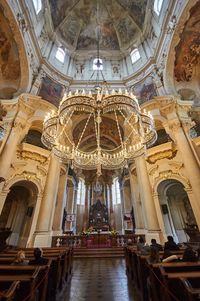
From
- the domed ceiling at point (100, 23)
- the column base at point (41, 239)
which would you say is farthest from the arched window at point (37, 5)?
the column base at point (41, 239)

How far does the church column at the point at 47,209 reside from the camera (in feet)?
26.0

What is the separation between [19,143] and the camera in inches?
361

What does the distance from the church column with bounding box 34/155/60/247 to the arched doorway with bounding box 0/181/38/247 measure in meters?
1.78

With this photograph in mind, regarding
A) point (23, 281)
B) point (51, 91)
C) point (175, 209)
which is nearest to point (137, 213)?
point (175, 209)

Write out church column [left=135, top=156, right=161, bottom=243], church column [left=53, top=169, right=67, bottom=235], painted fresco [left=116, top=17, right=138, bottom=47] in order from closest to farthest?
church column [left=135, top=156, right=161, bottom=243] < church column [left=53, top=169, right=67, bottom=235] < painted fresco [left=116, top=17, right=138, bottom=47]

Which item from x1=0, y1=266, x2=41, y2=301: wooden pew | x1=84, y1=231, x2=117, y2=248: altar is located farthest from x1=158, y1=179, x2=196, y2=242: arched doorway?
x1=0, y1=266, x2=41, y2=301: wooden pew

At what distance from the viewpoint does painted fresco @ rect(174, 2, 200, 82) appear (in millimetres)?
9555

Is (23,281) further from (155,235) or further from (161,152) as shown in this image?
(161,152)

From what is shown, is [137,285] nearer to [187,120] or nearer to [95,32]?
[187,120]

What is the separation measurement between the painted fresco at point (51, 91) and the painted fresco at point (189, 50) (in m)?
9.03

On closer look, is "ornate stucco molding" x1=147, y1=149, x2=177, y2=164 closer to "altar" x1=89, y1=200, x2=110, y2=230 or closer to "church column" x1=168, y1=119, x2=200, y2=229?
"church column" x1=168, y1=119, x2=200, y2=229

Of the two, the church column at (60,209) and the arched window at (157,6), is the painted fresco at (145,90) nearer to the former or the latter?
the arched window at (157,6)

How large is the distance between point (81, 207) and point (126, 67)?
16.4m

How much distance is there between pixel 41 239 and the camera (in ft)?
25.8
